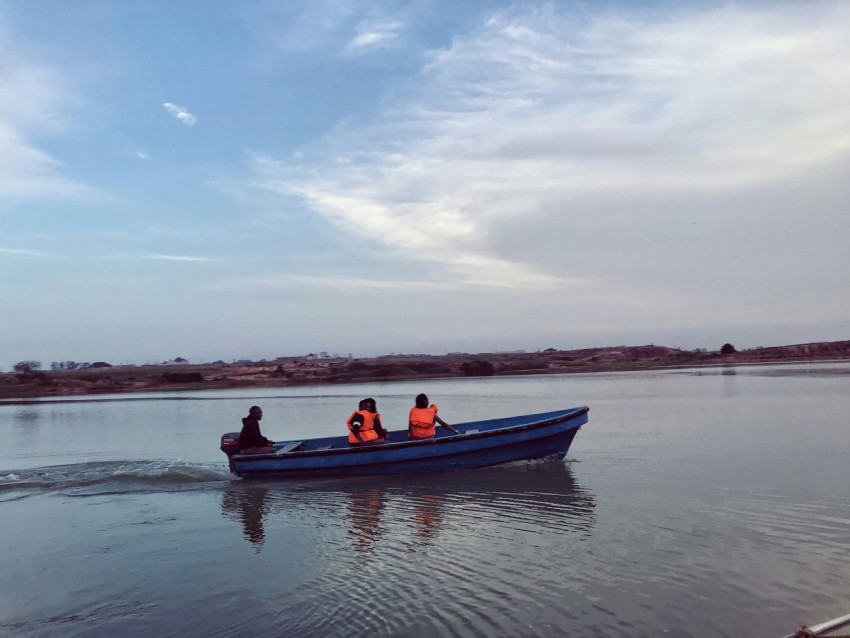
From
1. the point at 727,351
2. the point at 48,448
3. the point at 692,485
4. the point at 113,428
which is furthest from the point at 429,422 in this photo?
the point at 727,351

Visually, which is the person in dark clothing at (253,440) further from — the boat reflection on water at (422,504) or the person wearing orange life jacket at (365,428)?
the person wearing orange life jacket at (365,428)

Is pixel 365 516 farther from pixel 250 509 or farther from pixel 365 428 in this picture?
pixel 365 428

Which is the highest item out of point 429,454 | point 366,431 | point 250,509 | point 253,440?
point 366,431

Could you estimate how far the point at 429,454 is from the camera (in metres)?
15.7

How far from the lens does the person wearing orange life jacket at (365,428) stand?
638 inches

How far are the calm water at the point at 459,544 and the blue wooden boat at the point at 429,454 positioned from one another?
1.28ft

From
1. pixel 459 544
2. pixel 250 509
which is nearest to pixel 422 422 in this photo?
pixel 250 509

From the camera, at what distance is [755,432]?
62.3ft

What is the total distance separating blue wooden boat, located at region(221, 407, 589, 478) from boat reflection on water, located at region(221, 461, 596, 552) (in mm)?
237

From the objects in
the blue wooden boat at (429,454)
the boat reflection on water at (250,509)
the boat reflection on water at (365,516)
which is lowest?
the boat reflection on water at (250,509)

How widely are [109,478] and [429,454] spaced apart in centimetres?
797

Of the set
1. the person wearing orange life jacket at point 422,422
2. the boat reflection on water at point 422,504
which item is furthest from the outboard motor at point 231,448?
the person wearing orange life jacket at point 422,422

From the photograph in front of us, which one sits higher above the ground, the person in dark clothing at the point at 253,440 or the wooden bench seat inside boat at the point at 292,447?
the person in dark clothing at the point at 253,440

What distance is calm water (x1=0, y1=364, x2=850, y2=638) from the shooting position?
23.5 ft
